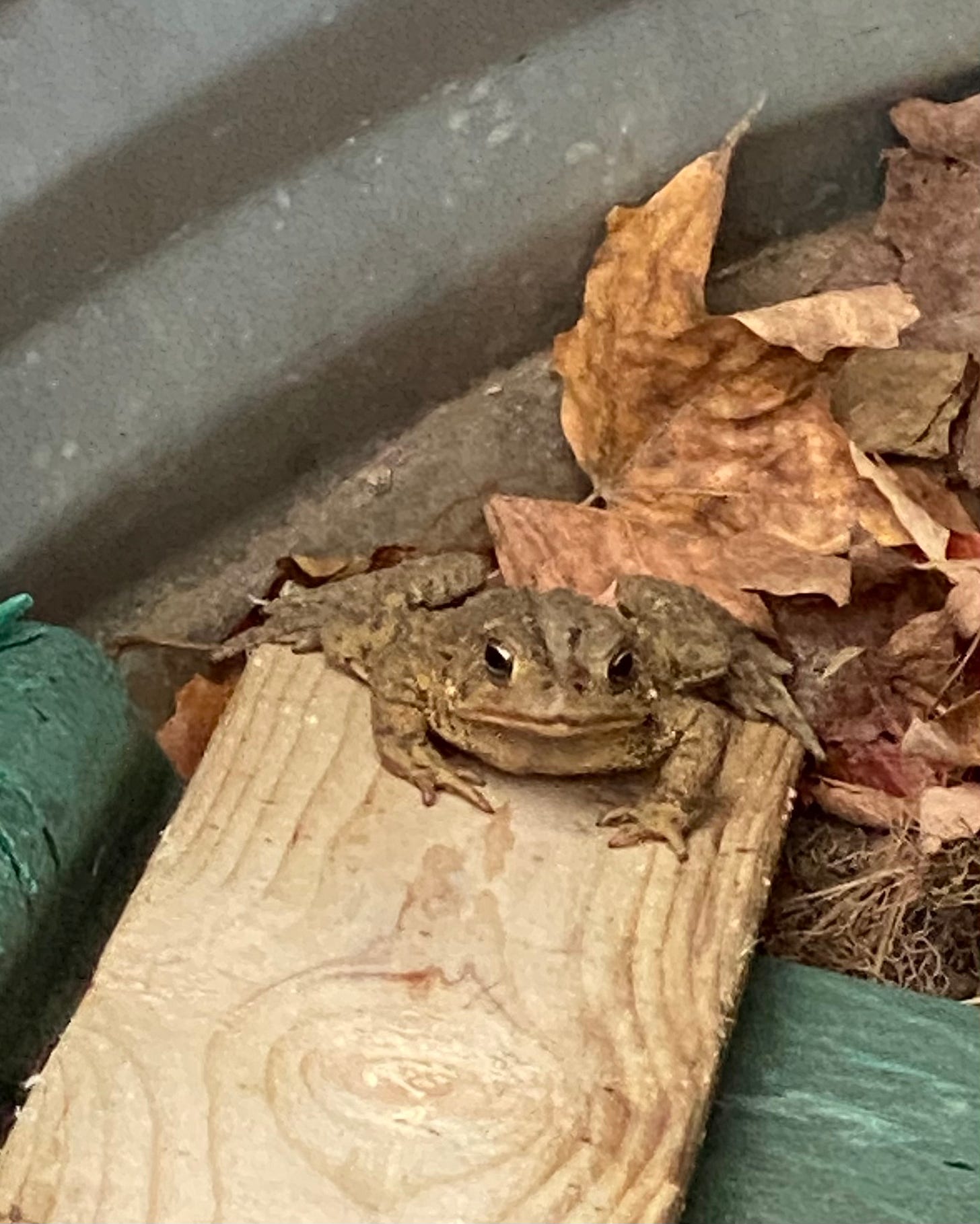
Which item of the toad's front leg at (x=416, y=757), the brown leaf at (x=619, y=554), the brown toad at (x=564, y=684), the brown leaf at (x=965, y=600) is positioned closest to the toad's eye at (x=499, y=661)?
the brown toad at (x=564, y=684)

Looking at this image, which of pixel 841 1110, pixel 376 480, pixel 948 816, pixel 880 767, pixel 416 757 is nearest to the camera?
pixel 841 1110

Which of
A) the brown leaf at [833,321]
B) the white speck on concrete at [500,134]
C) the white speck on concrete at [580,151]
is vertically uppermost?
the white speck on concrete at [500,134]

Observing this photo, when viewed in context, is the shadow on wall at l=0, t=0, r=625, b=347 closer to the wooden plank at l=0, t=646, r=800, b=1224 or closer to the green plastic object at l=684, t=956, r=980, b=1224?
the wooden plank at l=0, t=646, r=800, b=1224

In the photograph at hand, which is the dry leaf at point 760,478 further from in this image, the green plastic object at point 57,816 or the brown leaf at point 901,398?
the green plastic object at point 57,816

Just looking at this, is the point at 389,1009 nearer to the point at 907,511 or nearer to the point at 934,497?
the point at 907,511

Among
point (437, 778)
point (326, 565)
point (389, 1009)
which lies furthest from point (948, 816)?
point (326, 565)

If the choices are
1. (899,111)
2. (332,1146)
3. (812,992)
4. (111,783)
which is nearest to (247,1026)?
(332,1146)

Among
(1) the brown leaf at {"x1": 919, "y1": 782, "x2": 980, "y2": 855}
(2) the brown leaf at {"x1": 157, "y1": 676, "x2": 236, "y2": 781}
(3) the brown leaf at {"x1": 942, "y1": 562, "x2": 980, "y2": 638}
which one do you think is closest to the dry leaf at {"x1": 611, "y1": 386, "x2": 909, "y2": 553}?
(3) the brown leaf at {"x1": 942, "y1": 562, "x2": 980, "y2": 638}

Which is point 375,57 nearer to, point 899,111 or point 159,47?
point 159,47
